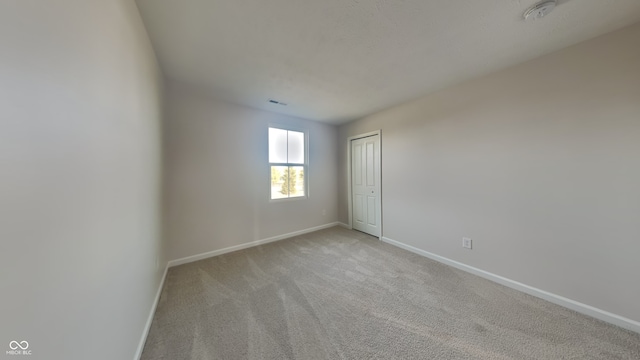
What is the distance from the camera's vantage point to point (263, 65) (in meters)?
2.03

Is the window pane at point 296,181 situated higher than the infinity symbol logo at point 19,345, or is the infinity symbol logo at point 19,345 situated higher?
the window pane at point 296,181

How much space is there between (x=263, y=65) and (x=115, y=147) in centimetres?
151

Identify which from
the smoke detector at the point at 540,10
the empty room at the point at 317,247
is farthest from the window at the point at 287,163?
the smoke detector at the point at 540,10

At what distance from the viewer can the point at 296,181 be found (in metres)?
3.85

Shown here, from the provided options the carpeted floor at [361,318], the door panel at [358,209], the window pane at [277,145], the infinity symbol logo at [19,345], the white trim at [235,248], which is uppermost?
the window pane at [277,145]

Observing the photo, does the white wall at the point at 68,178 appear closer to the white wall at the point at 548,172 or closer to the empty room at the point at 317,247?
the empty room at the point at 317,247

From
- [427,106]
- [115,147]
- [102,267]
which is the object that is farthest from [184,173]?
[427,106]

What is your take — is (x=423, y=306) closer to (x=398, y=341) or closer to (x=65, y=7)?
(x=398, y=341)

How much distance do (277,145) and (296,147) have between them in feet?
1.37

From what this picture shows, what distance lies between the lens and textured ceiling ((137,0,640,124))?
1.37m

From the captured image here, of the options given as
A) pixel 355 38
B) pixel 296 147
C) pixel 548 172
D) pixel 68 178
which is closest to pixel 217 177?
pixel 296 147

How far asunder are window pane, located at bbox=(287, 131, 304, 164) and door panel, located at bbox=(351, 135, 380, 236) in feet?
3.51

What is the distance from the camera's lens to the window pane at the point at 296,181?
377 centimetres

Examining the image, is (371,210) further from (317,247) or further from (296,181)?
(296,181)
